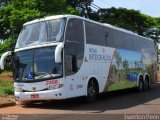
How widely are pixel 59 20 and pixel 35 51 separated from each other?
5.29 feet

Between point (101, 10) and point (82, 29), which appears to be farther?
point (101, 10)

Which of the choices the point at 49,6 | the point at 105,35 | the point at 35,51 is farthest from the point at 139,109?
the point at 49,6

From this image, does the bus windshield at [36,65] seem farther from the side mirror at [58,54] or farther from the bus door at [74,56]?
the side mirror at [58,54]

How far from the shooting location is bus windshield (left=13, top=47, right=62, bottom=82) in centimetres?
1531

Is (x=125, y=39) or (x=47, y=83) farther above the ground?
(x=125, y=39)

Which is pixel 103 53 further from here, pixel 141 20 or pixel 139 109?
pixel 141 20

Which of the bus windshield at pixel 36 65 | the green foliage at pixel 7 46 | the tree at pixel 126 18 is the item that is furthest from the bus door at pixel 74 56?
the tree at pixel 126 18

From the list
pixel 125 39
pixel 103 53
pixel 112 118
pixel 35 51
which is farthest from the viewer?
pixel 125 39

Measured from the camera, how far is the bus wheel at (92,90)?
17.3 meters

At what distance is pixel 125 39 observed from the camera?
74.6ft

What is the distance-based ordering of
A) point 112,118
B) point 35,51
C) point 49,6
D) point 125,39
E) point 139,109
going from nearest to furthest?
point 112,118
point 139,109
point 35,51
point 125,39
point 49,6

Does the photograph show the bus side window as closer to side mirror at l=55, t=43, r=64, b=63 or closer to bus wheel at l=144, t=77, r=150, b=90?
side mirror at l=55, t=43, r=64, b=63

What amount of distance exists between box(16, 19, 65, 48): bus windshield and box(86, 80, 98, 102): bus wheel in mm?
2937

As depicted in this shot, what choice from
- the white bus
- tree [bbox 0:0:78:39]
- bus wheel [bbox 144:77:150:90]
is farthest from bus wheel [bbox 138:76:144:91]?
tree [bbox 0:0:78:39]
